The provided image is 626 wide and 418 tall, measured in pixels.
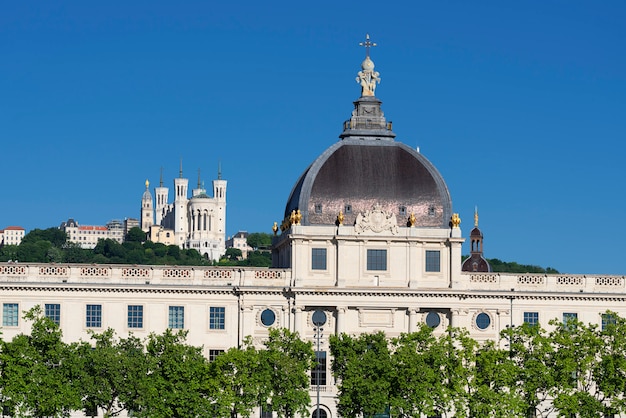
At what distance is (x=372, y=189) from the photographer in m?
119

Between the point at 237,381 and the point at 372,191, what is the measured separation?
19.1 meters

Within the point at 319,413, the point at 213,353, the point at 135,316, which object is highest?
the point at 135,316

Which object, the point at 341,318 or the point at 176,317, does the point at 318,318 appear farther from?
the point at 176,317

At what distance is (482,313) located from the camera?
120 m

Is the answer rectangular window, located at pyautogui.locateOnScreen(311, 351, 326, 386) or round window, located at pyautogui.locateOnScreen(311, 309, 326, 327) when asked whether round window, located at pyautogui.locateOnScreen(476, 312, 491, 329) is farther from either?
rectangular window, located at pyautogui.locateOnScreen(311, 351, 326, 386)

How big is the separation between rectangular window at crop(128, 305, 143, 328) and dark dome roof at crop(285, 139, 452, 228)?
1259cm

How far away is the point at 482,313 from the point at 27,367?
32.2 metres

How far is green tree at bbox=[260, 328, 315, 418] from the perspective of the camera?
107188 mm

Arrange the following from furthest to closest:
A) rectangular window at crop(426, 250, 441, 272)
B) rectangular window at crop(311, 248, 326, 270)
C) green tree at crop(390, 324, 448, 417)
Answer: rectangular window at crop(426, 250, 441, 272) → rectangular window at crop(311, 248, 326, 270) → green tree at crop(390, 324, 448, 417)

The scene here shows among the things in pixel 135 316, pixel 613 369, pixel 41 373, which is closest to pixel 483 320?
pixel 613 369

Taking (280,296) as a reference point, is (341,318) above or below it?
below

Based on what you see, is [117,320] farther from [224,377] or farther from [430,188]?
[430,188]

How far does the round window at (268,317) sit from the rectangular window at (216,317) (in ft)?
8.75

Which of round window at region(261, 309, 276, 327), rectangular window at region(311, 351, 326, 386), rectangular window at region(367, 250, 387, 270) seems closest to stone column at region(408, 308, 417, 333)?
rectangular window at region(367, 250, 387, 270)
